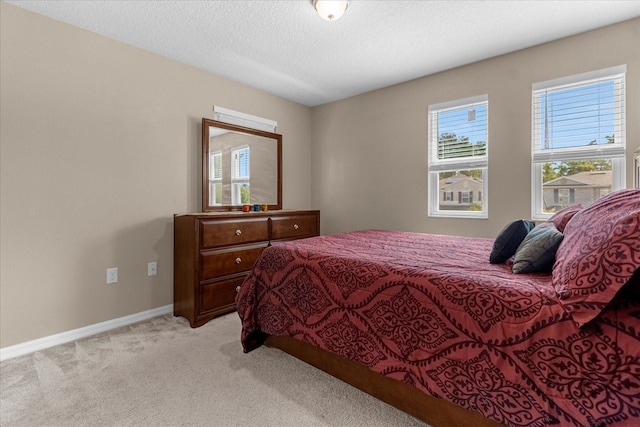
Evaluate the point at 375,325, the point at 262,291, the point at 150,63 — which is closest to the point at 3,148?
the point at 150,63

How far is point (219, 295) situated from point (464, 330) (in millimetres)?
2225

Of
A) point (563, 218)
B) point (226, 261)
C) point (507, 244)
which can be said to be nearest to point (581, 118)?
point (563, 218)

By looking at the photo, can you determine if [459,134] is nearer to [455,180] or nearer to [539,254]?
[455,180]

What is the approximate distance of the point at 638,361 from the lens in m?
0.89

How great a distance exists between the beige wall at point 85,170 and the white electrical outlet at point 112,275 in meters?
0.04

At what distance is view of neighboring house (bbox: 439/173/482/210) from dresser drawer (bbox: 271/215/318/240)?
1.53m

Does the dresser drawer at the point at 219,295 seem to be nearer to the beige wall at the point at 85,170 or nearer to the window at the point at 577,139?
the beige wall at the point at 85,170

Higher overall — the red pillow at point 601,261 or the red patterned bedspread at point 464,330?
the red pillow at point 601,261

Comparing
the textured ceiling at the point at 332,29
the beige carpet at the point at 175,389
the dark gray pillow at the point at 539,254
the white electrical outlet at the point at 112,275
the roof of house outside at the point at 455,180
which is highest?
the textured ceiling at the point at 332,29

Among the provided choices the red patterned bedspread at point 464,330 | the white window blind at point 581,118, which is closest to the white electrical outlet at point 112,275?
the red patterned bedspread at point 464,330

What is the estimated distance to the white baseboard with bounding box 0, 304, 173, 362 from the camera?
2148mm

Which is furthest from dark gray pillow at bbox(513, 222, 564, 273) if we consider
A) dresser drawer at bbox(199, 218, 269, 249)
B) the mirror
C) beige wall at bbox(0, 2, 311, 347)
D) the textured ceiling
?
beige wall at bbox(0, 2, 311, 347)

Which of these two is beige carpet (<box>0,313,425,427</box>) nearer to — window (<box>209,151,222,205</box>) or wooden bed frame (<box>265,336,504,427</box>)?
wooden bed frame (<box>265,336,504,427</box>)

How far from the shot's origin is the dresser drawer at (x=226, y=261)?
2705mm
